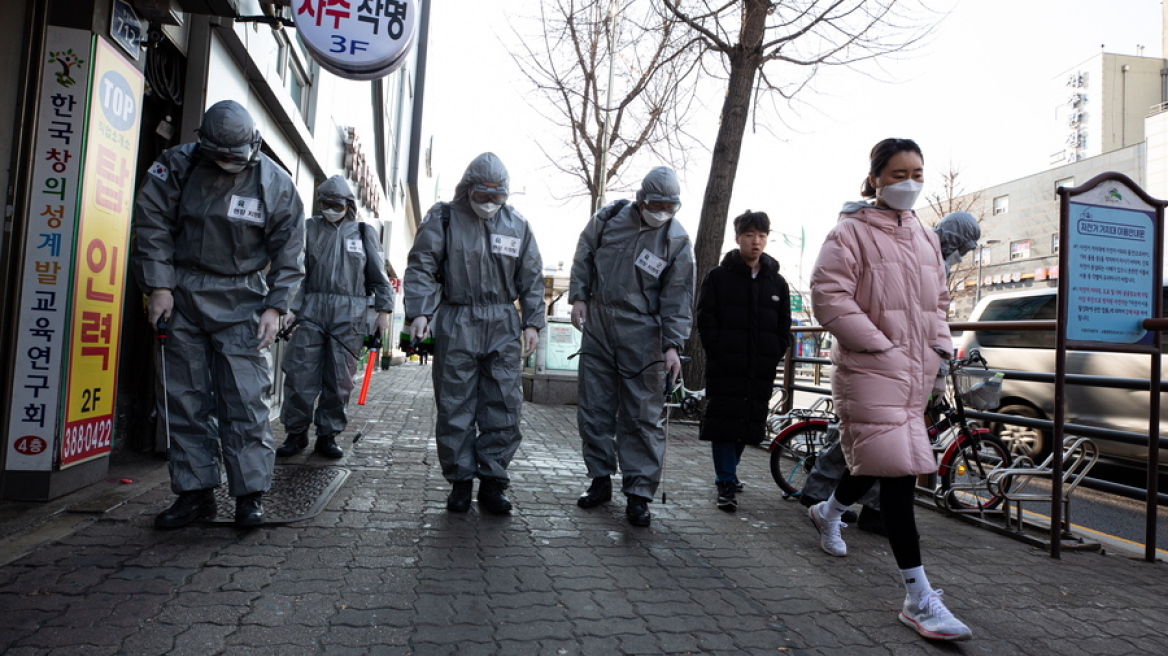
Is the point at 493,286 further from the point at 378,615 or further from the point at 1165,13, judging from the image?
the point at 1165,13

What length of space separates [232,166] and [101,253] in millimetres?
1173

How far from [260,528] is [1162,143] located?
165 feet

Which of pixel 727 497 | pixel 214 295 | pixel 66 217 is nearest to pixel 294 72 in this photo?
pixel 66 217

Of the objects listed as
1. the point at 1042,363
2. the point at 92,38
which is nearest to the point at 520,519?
the point at 92,38

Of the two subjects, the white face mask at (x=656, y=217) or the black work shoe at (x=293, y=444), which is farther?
the black work shoe at (x=293, y=444)

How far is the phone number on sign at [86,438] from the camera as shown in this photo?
394 cm

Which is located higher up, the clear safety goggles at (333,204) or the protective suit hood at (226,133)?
the clear safety goggles at (333,204)

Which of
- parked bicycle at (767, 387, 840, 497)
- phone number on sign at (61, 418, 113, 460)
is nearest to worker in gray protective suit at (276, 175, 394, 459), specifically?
phone number on sign at (61, 418, 113, 460)

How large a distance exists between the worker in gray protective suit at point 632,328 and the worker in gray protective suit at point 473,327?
0.38m

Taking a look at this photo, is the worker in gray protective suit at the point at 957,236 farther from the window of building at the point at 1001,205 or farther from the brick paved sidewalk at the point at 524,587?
the window of building at the point at 1001,205

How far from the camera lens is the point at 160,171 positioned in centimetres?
356

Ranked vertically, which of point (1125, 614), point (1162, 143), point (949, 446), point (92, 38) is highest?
point (1162, 143)

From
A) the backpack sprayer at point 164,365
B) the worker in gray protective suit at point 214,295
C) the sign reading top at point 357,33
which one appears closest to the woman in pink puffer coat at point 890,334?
the worker in gray protective suit at point 214,295

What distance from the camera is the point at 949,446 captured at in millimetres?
5008
